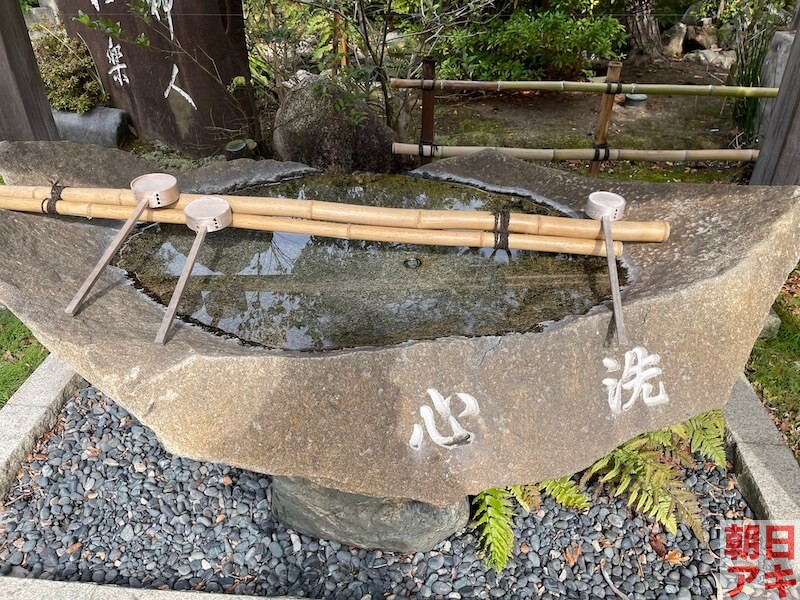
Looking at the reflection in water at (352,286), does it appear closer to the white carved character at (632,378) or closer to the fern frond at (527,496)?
the white carved character at (632,378)

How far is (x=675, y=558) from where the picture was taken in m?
2.52

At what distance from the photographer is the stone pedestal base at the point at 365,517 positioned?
2.34 m

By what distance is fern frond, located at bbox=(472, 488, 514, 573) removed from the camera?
2.40m

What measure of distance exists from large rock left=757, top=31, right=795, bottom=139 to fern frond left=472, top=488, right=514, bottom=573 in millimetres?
4825

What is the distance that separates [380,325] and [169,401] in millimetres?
759

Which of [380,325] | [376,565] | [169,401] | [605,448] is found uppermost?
[169,401]

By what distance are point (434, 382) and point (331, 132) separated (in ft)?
9.55

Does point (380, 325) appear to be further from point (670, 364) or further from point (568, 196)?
point (568, 196)

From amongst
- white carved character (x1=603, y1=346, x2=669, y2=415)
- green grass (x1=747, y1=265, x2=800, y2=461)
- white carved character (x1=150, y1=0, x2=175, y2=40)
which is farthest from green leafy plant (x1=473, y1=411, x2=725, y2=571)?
white carved character (x1=150, y1=0, x2=175, y2=40)

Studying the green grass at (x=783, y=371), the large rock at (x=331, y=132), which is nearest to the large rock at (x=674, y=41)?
the green grass at (x=783, y=371)

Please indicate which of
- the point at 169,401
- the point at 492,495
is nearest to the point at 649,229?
the point at 492,495

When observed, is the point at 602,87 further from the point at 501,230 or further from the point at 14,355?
the point at 14,355

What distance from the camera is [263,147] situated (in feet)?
17.3

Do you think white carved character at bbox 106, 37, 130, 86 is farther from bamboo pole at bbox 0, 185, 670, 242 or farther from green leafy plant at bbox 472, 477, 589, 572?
green leafy plant at bbox 472, 477, 589, 572
